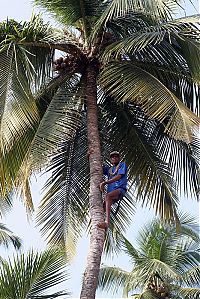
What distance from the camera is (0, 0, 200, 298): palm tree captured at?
30.5 feet

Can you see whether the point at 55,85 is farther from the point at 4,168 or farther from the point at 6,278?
the point at 6,278

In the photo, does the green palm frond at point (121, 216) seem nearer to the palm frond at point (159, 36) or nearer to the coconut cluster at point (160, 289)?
the palm frond at point (159, 36)

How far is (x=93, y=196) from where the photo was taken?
9062 mm

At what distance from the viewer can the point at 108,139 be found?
11.2 meters

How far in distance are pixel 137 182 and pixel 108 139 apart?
2.94 ft

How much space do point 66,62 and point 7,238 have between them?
13.2 meters

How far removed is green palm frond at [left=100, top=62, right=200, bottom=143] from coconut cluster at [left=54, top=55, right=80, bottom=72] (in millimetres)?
602

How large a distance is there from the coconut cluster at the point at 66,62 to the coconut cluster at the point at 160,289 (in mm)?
7976

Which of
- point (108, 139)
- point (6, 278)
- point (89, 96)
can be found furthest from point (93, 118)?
point (6, 278)

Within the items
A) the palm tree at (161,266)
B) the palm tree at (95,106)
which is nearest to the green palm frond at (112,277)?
the palm tree at (161,266)

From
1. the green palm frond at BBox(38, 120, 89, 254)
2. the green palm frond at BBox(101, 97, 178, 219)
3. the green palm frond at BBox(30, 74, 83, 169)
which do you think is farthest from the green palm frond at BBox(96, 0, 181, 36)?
the green palm frond at BBox(38, 120, 89, 254)

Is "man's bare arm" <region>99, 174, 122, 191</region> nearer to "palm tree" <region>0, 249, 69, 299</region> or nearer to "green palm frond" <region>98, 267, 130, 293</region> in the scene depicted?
"palm tree" <region>0, 249, 69, 299</region>

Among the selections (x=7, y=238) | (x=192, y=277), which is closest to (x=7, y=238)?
(x=7, y=238)

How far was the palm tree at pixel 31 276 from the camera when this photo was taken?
757 cm
